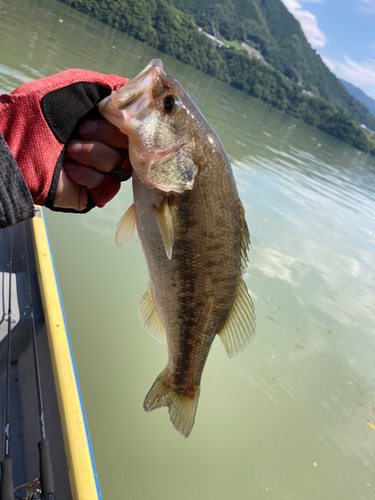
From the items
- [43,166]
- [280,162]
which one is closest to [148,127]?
[43,166]

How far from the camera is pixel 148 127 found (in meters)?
1.57

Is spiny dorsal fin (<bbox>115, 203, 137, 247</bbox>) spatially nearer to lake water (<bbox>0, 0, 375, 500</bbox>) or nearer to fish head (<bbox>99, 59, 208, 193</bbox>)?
fish head (<bbox>99, 59, 208, 193</bbox>)

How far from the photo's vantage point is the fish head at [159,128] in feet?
5.05

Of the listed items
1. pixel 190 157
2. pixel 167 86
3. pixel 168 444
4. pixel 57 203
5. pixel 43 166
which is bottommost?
pixel 168 444

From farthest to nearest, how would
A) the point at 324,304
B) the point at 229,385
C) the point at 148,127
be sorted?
the point at 324,304, the point at 229,385, the point at 148,127

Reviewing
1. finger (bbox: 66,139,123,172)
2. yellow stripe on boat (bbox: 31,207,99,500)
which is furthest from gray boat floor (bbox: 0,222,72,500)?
finger (bbox: 66,139,123,172)

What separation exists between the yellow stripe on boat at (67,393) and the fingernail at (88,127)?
1.75 meters

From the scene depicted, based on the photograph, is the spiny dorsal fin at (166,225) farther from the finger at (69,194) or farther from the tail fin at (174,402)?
the tail fin at (174,402)

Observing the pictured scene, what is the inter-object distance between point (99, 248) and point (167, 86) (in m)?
4.27

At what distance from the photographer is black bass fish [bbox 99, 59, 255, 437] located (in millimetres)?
1579

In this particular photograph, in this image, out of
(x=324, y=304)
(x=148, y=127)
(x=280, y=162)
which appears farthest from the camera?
(x=280, y=162)

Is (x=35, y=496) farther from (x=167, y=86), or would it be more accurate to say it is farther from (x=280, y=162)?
(x=280, y=162)

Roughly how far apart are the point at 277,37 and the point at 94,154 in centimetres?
21066

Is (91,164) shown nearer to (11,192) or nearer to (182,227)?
(11,192)
